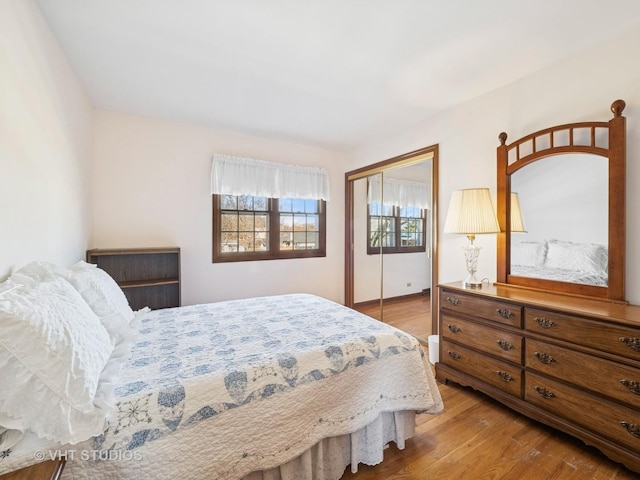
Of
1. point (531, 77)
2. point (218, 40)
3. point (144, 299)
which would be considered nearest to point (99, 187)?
point (144, 299)

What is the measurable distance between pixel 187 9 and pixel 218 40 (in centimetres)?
27

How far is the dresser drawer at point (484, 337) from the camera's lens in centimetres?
192

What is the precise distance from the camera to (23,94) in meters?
1.44

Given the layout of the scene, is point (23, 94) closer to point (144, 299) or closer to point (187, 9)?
point (187, 9)

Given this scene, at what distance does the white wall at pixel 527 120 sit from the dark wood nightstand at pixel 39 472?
2821 millimetres

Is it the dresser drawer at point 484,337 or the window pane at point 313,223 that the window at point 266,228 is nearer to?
the window pane at point 313,223

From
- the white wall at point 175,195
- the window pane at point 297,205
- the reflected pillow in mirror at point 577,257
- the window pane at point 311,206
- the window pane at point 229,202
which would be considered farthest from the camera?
the window pane at point 311,206

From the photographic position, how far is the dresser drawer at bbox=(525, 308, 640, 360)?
146 cm

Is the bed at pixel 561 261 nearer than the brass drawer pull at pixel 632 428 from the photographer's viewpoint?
No

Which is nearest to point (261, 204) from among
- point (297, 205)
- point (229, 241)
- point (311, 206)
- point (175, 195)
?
point (297, 205)

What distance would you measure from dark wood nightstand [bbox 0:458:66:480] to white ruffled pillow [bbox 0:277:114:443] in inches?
2.7

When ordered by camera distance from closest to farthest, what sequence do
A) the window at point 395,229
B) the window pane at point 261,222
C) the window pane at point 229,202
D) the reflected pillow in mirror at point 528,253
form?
the reflected pillow in mirror at point 528,253
the window at point 395,229
the window pane at point 229,202
the window pane at point 261,222

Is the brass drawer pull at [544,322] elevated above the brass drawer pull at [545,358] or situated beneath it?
elevated above
